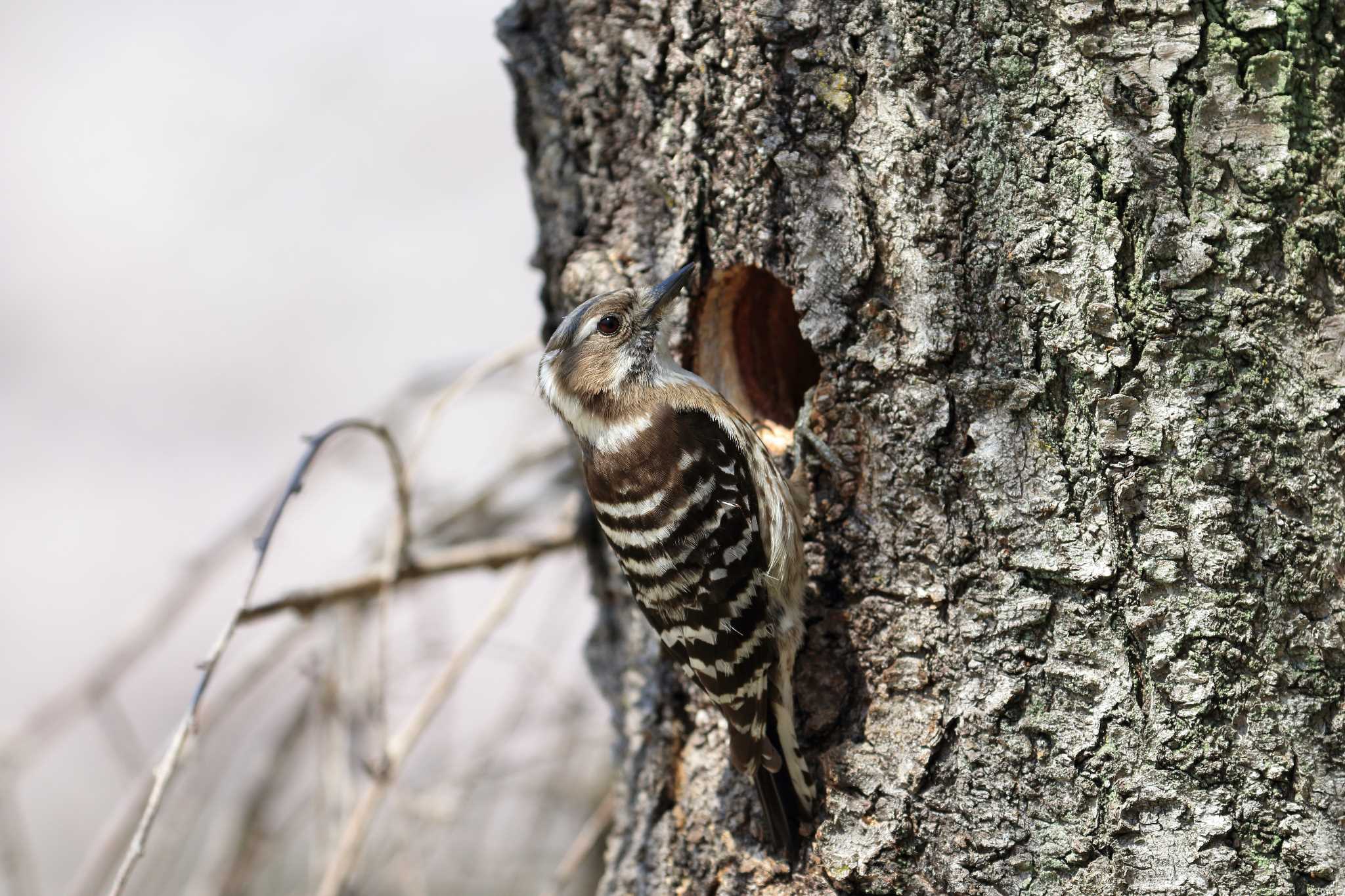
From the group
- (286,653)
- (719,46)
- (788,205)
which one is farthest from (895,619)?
(286,653)

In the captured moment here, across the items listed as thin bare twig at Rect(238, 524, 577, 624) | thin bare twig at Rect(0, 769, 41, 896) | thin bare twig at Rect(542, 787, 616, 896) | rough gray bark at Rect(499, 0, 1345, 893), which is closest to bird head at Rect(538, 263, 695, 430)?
rough gray bark at Rect(499, 0, 1345, 893)

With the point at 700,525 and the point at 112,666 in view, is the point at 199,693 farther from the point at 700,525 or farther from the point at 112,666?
the point at 112,666

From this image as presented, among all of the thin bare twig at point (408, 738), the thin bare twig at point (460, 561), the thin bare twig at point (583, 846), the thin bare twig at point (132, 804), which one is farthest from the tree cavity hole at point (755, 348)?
the thin bare twig at point (132, 804)

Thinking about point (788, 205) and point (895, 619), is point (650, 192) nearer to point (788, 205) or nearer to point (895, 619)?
point (788, 205)

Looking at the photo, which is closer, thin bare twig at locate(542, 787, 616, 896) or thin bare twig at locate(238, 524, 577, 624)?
thin bare twig at locate(542, 787, 616, 896)

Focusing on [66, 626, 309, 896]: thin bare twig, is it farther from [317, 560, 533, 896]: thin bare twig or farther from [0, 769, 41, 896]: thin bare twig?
[317, 560, 533, 896]: thin bare twig

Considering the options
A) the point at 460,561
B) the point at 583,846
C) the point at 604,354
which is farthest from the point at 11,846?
the point at 604,354
